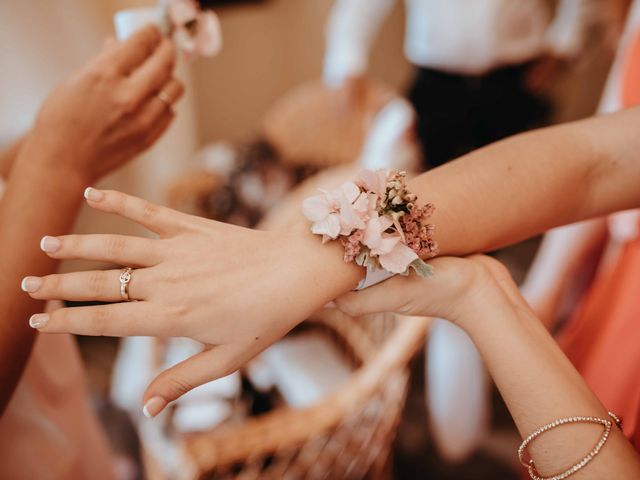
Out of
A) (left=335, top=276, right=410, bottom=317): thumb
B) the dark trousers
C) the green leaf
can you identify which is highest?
the green leaf

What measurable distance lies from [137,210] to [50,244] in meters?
0.09

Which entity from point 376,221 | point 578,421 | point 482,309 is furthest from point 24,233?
point 578,421

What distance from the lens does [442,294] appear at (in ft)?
1.86

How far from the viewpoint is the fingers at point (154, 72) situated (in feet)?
2.36

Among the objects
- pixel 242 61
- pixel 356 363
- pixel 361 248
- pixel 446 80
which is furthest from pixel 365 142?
pixel 361 248

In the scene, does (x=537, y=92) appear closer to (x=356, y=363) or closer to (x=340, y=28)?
(x=340, y=28)

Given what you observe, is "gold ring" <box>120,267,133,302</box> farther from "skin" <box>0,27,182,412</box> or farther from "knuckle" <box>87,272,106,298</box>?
"skin" <box>0,27,182,412</box>

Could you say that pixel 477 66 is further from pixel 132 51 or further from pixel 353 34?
pixel 132 51

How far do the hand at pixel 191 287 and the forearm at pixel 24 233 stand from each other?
0.08 metres

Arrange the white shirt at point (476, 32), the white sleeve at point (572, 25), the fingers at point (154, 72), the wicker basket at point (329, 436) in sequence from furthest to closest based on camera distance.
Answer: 1. the white sleeve at point (572, 25)
2. the white shirt at point (476, 32)
3. the wicker basket at point (329, 436)
4. the fingers at point (154, 72)

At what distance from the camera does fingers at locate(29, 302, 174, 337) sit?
1.66 ft

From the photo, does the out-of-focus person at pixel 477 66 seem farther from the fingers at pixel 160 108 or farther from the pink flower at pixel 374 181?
the pink flower at pixel 374 181

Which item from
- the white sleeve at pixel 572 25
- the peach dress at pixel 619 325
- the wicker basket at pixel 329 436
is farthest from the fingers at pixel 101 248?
the white sleeve at pixel 572 25

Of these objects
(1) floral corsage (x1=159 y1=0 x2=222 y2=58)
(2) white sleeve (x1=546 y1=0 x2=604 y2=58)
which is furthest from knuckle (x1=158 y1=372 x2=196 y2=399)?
(2) white sleeve (x1=546 y1=0 x2=604 y2=58)
